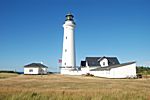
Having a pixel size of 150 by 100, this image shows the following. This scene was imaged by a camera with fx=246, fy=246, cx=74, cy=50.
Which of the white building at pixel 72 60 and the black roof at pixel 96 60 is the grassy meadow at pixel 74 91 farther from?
the black roof at pixel 96 60

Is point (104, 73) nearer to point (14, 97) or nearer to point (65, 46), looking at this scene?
point (65, 46)

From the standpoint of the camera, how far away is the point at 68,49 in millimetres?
54906

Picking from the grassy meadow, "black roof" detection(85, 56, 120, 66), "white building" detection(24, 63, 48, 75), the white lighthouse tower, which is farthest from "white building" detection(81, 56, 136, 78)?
the grassy meadow

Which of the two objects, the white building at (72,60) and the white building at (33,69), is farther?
the white building at (33,69)

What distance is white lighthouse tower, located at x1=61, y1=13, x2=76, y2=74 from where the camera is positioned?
180ft

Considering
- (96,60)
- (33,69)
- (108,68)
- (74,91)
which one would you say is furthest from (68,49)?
(74,91)

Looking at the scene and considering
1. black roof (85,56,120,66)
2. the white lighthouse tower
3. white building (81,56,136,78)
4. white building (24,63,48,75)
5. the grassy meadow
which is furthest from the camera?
white building (24,63,48,75)

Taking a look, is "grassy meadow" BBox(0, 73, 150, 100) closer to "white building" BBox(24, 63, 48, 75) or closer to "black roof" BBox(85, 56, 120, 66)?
"black roof" BBox(85, 56, 120, 66)

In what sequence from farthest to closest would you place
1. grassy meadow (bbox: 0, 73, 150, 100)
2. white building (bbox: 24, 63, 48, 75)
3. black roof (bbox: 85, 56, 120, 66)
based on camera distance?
1. white building (bbox: 24, 63, 48, 75)
2. black roof (bbox: 85, 56, 120, 66)
3. grassy meadow (bbox: 0, 73, 150, 100)

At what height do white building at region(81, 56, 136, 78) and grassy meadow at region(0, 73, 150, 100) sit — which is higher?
white building at region(81, 56, 136, 78)

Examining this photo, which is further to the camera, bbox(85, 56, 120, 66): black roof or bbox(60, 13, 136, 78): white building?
bbox(85, 56, 120, 66): black roof

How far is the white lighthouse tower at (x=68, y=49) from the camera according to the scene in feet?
180

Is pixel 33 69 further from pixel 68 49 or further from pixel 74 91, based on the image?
pixel 74 91

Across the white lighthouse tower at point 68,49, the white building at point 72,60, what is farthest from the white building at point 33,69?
the white lighthouse tower at point 68,49
